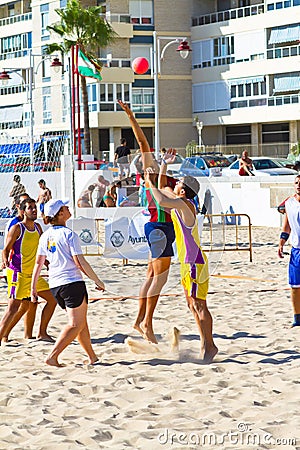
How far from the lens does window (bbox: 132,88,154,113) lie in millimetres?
56656

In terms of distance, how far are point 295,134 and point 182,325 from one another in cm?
4428

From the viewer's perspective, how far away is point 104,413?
6449 millimetres

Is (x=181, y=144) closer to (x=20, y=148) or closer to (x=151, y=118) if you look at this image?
(x=151, y=118)

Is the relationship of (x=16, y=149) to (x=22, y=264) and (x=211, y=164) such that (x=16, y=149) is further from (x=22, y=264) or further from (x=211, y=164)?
(x=22, y=264)

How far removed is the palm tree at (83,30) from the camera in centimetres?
5025

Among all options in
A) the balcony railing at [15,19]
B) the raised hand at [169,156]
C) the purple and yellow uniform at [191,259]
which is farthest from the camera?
the balcony railing at [15,19]

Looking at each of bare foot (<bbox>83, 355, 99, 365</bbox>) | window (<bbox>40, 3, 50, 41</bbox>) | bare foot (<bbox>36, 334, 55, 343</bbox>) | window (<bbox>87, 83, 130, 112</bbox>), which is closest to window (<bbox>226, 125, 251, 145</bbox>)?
window (<bbox>87, 83, 130, 112</bbox>)

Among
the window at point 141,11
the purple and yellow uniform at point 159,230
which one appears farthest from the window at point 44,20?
the purple and yellow uniform at point 159,230

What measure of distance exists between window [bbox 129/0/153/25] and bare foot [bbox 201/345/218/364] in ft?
169

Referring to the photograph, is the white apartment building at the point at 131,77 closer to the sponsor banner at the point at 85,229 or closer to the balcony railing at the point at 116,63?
the balcony railing at the point at 116,63

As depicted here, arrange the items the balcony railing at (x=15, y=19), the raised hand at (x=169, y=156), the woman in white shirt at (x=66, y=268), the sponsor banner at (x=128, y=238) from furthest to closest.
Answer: the balcony railing at (x=15, y=19) < the sponsor banner at (x=128, y=238) < the raised hand at (x=169, y=156) < the woman in white shirt at (x=66, y=268)

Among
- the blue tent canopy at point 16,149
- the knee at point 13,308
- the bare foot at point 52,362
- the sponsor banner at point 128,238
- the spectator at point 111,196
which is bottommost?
the bare foot at point 52,362

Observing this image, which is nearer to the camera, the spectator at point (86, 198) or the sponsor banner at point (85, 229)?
the sponsor banner at point (85, 229)

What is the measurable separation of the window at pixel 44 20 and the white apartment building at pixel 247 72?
30.7 ft
